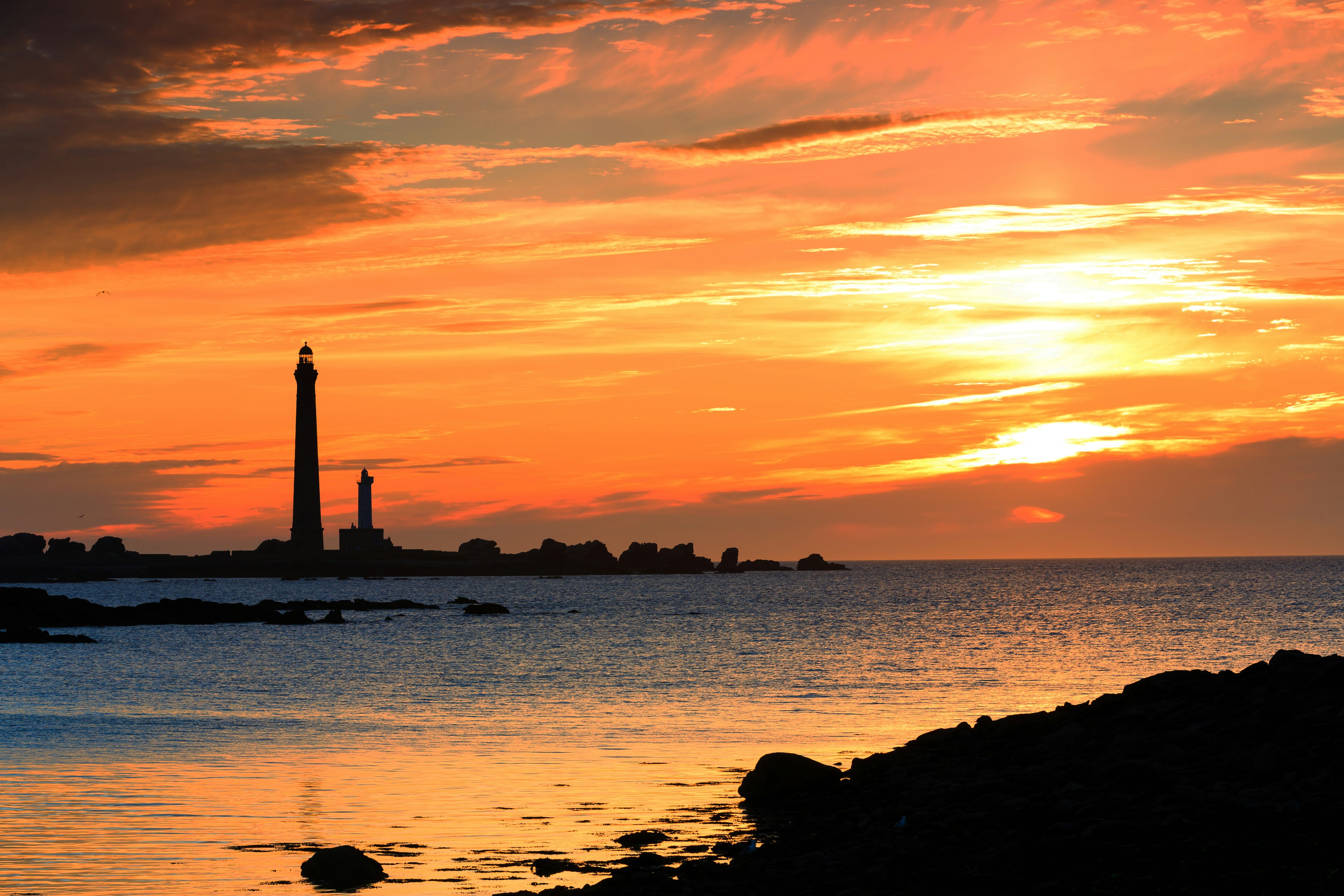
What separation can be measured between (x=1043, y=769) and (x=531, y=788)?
9941mm

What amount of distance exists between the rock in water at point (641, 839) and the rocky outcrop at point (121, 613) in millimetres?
75735

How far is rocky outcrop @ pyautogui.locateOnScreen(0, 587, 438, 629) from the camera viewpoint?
89875 mm

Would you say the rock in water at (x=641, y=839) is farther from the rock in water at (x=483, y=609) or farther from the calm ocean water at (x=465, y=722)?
the rock in water at (x=483, y=609)

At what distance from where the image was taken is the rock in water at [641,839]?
64.1 feet

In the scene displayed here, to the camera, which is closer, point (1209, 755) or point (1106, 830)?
point (1106, 830)

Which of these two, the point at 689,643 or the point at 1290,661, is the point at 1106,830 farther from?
the point at 689,643

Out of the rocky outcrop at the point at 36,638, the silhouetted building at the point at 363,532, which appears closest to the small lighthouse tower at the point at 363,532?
the silhouetted building at the point at 363,532

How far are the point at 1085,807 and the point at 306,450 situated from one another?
5280 inches

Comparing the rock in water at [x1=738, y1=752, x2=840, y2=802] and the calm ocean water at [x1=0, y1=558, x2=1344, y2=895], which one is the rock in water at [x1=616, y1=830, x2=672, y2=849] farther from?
the rock in water at [x1=738, y1=752, x2=840, y2=802]

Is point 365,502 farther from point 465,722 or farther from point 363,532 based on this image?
point 465,722

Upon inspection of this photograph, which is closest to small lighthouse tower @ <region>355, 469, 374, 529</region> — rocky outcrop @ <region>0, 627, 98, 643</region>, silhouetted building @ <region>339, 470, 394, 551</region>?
silhouetted building @ <region>339, 470, 394, 551</region>

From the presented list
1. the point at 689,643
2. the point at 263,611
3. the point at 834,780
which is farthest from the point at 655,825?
the point at 263,611

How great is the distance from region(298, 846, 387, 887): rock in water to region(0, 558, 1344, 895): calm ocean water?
24cm

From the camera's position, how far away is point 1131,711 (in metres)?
24.0
